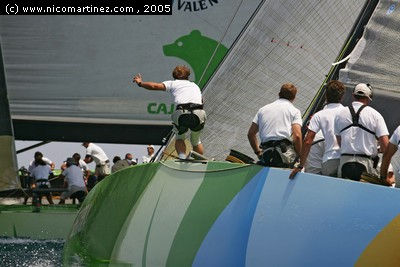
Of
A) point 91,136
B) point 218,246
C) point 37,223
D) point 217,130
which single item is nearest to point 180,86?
point 217,130

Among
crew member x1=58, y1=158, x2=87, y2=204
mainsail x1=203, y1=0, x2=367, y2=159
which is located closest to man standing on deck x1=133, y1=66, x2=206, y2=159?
mainsail x1=203, y1=0, x2=367, y2=159

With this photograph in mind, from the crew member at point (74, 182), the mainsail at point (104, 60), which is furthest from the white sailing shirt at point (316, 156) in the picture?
the mainsail at point (104, 60)

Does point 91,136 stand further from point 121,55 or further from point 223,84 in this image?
point 223,84

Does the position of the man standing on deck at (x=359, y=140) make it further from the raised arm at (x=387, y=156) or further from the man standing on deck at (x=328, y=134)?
the man standing on deck at (x=328, y=134)

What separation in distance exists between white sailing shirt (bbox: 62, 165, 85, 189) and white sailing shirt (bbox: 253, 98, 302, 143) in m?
7.51

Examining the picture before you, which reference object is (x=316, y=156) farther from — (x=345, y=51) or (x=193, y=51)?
(x=193, y=51)

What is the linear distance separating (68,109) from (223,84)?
5.92 metres

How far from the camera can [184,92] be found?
8.42m

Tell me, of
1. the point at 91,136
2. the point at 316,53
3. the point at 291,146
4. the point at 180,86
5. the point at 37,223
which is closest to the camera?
the point at 291,146

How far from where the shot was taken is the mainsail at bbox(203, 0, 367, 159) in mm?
9719

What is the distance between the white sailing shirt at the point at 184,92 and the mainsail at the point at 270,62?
1.13 metres

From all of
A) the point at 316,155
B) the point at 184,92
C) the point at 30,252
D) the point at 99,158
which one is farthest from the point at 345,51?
the point at 99,158

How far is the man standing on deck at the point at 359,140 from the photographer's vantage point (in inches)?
270

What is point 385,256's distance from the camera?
6.12m
